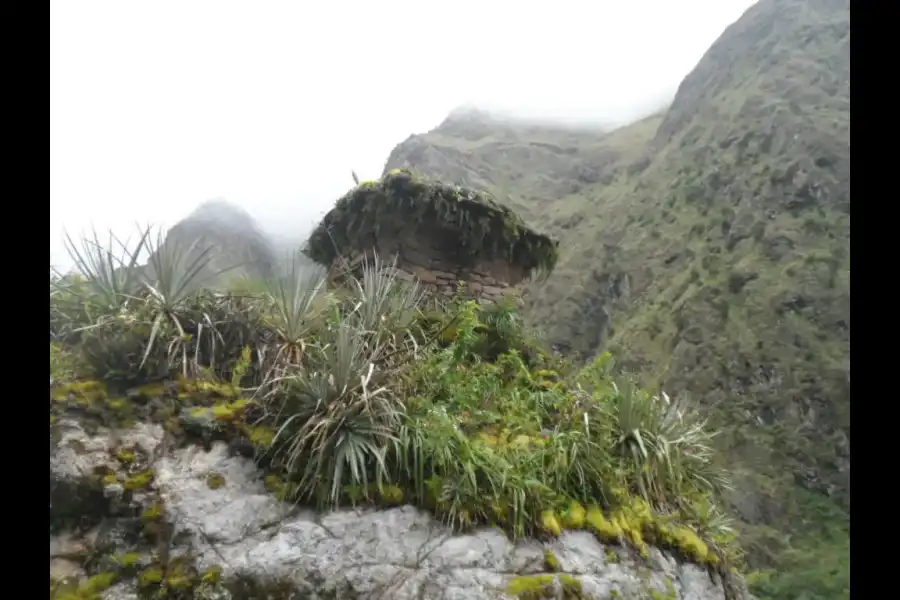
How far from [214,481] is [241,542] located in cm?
45

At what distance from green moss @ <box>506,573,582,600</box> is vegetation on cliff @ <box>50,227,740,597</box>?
0.35 meters

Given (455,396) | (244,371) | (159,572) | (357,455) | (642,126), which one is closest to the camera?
(159,572)

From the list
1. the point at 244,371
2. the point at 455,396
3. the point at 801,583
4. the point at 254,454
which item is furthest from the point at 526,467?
the point at 801,583

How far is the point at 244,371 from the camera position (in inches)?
168

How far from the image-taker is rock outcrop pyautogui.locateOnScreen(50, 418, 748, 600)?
3.06 metres

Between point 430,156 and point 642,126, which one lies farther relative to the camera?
point 642,126

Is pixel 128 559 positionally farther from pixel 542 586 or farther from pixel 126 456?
pixel 542 586

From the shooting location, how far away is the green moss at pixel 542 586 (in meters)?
3.42

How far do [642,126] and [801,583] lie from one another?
37.7 meters

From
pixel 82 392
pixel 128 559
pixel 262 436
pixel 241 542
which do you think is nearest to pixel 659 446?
pixel 262 436

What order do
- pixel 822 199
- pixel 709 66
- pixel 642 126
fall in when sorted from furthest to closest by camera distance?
1. pixel 642 126
2. pixel 709 66
3. pixel 822 199

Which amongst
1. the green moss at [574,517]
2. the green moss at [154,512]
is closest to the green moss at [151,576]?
the green moss at [154,512]
